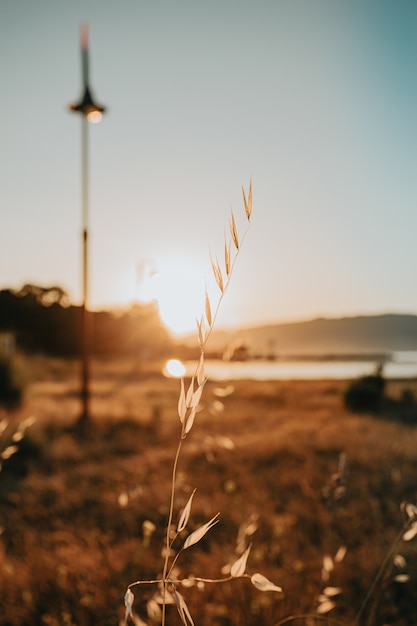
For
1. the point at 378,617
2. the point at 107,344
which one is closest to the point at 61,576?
the point at 378,617

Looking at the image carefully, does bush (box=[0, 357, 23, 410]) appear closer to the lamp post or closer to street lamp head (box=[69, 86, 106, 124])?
the lamp post

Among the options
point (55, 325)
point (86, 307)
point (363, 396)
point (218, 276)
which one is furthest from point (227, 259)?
point (55, 325)

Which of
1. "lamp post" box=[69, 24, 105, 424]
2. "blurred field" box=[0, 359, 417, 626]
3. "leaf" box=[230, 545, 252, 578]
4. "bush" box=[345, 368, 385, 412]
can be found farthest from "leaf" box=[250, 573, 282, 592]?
"bush" box=[345, 368, 385, 412]

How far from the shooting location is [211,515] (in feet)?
16.1

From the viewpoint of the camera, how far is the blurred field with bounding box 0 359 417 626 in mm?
2801

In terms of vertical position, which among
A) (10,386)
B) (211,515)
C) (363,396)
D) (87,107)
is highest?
(87,107)

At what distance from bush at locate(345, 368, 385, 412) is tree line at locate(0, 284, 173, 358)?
29.0 m

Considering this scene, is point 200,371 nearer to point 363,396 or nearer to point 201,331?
point 201,331

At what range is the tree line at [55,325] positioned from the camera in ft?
157

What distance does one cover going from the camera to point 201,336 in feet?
1.51

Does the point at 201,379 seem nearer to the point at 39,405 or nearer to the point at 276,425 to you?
the point at 276,425

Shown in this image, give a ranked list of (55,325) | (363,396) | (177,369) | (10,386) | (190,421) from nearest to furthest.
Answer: (190,421)
(177,369)
(10,386)
(363,396)
(55,325)

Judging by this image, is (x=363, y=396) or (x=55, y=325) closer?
(x=363, y=396)

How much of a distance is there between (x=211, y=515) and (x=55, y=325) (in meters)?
46.1
